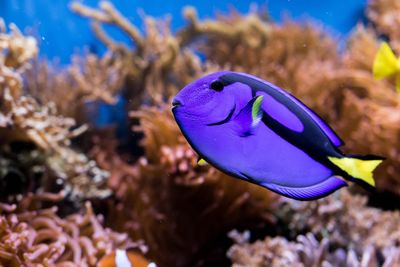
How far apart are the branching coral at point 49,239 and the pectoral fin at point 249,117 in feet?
5.15

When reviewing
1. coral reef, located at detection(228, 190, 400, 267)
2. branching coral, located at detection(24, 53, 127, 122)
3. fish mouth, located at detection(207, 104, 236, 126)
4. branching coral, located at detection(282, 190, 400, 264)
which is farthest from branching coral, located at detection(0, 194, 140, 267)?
branching coral, located at detection(24, 53, 127, 122)

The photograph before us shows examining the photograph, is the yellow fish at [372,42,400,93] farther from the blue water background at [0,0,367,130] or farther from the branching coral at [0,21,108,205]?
the blue water background at [0,0,367,130]

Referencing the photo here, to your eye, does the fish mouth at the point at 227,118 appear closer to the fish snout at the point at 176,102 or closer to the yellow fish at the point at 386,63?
the fish snout at the point at 176,102

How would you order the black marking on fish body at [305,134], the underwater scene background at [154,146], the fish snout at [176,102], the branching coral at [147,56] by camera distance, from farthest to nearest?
the branching coral at [147,56] → the underwater scene background at [154,146] → the black marking on fish body at [305,134] → the fish snout at [176,102]

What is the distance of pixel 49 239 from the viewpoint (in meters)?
2.62

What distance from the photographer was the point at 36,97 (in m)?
4.20

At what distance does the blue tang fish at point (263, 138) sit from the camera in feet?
3.47

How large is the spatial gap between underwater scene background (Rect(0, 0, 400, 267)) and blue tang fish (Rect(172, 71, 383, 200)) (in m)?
1.26

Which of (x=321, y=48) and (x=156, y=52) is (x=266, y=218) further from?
(x=321, y=48)

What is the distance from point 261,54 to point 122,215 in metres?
2.95

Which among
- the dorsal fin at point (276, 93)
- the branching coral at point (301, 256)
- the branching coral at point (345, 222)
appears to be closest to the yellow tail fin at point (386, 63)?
the branching coral at point (345, 222)

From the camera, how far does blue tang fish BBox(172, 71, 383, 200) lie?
1.06 meters

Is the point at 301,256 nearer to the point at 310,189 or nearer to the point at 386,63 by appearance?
the point at 386,63

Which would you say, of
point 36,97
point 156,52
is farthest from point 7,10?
point 156,52
